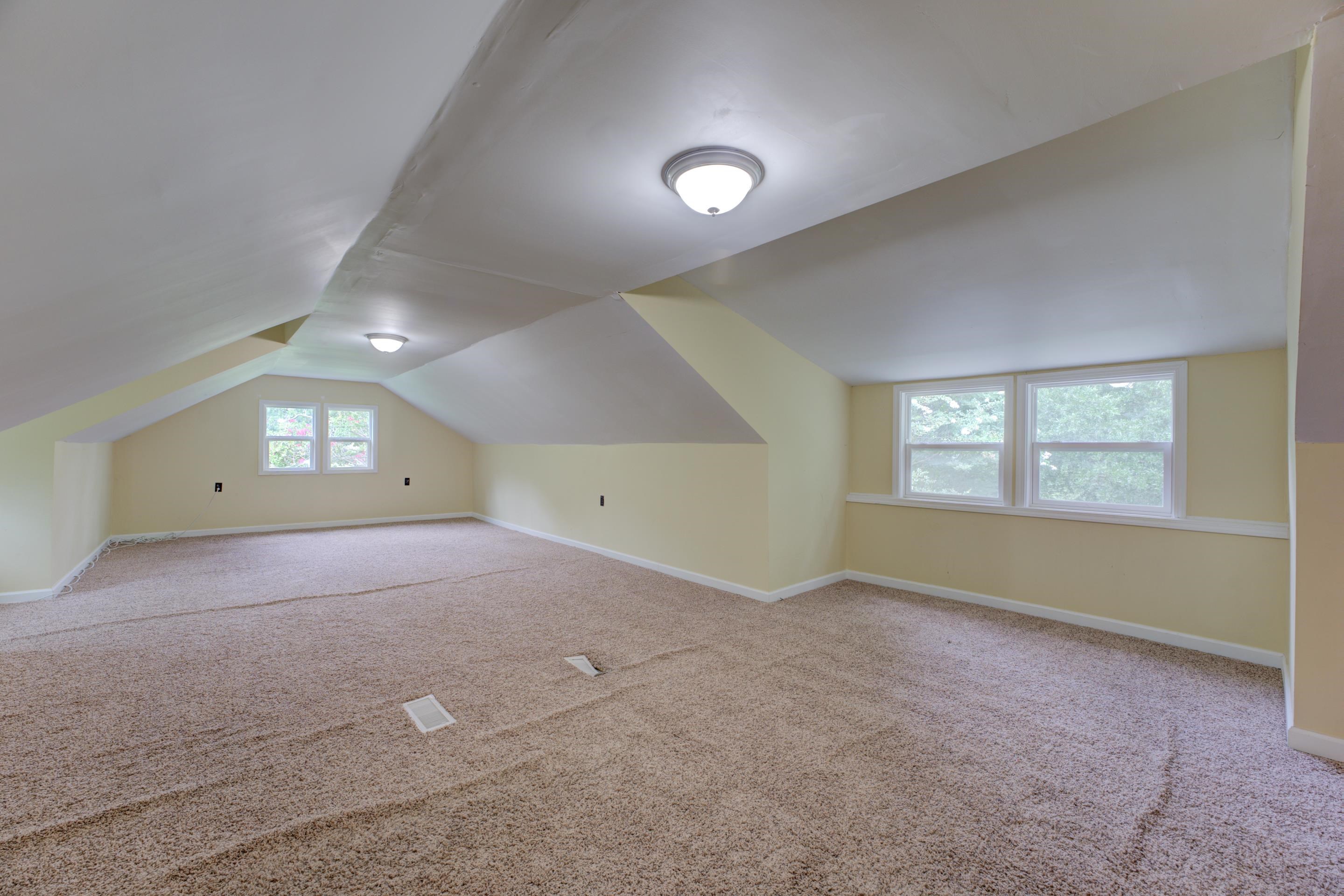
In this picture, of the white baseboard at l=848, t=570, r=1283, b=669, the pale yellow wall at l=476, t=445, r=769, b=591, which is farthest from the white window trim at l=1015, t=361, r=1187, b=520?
the pale yellow wall at l=476, t=445, r=769, b=591

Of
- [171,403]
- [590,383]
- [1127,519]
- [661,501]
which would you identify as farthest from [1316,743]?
[171,403]

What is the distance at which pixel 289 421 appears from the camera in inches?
Answer: 292

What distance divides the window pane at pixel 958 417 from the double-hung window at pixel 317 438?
692cm

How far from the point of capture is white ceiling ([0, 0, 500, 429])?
2.51 feet

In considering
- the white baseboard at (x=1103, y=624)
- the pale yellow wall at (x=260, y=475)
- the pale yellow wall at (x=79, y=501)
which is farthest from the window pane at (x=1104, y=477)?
the pale yellow wall at (x=260, y=475)

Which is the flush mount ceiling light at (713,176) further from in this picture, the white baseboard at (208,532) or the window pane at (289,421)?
the window pane at (289,421)

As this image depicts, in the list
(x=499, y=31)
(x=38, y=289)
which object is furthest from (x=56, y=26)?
(x=38, y=289)

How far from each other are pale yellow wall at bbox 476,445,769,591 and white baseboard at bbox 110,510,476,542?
1.81 m

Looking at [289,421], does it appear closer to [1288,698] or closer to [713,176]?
[713,176]

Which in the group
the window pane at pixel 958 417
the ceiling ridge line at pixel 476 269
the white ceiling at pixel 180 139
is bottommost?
the window pane at pixel 958 417

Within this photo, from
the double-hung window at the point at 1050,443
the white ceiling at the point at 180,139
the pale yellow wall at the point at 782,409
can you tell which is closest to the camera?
the white ceiling at the point at 180,139

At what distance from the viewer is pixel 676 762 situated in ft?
7.21

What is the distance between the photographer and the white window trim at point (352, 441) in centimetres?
762

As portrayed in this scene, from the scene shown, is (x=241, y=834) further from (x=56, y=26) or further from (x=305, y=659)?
(x=56, y=26)
